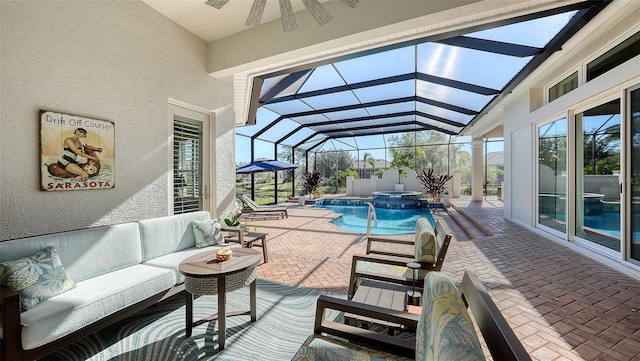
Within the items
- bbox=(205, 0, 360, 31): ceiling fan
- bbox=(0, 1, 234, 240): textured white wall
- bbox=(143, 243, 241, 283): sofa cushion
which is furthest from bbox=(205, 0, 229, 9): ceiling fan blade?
bbox=(143, 243, 241, 283): sofa cushion

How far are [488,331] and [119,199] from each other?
3860 mm

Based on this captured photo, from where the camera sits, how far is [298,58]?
397 centimetres

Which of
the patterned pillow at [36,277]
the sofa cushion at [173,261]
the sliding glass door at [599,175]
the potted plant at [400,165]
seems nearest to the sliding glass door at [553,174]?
the sliding glass door at [599,175]

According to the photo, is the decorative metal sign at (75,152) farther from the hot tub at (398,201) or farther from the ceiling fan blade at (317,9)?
the hot tub at (398,201)

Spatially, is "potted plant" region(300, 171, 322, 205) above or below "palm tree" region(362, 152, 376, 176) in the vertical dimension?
below

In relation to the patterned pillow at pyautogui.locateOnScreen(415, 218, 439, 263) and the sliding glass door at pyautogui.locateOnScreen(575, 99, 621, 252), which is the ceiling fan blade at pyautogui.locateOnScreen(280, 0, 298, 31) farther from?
the sliding glass door at pyautogui.locateOnScreen(575, 99, 621, 252)

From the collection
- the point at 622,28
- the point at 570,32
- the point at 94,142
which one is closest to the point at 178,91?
the point at 94,142

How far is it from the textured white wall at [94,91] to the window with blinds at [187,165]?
286 millimetres

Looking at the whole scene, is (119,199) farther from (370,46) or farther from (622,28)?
(622,28)

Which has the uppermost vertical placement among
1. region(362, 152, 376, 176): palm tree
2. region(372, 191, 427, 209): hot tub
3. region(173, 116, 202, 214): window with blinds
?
region(362, 152, 376, 176): palm tree

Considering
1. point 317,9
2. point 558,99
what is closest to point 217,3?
point 317,9

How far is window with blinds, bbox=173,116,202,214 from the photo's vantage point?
425cm

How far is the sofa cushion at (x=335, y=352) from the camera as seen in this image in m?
1.49

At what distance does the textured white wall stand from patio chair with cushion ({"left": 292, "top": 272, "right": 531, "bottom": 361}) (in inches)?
115
